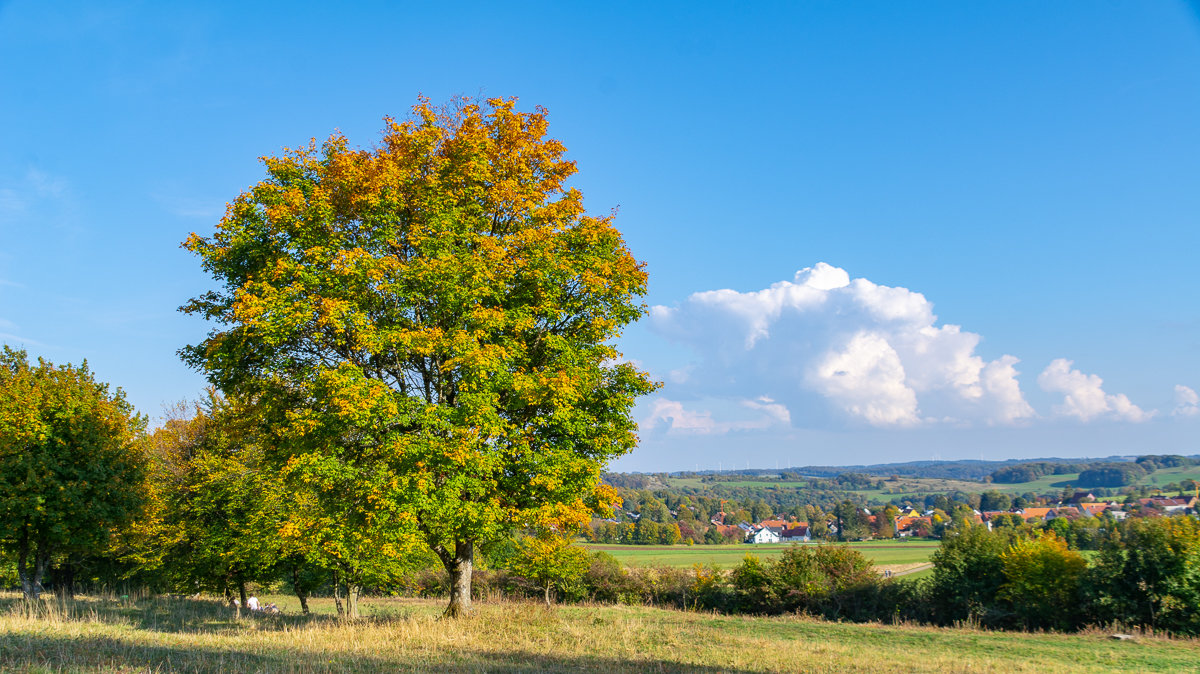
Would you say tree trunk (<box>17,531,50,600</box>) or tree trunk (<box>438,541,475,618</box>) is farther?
tree trunk (<box>17,531,50,600</box>)

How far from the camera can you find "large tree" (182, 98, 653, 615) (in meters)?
13.7

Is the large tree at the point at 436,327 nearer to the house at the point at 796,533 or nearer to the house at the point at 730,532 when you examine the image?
the house at the point at 730,532

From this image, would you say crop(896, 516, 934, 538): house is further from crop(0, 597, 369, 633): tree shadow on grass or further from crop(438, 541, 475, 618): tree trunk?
crop(438, 541, 475, 618): tree trunk

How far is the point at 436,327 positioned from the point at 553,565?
68.4ft

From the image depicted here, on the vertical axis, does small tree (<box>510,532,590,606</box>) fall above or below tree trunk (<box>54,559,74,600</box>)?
above

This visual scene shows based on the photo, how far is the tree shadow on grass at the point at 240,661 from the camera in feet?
29.2

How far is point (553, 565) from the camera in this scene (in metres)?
32.1

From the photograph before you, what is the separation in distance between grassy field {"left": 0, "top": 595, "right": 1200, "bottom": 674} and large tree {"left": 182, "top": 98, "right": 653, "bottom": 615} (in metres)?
2.24

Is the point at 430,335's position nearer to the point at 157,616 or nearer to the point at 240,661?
the point at 240,661

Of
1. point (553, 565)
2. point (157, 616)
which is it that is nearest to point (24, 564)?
point (157, 616)

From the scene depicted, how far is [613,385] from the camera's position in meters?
16.2

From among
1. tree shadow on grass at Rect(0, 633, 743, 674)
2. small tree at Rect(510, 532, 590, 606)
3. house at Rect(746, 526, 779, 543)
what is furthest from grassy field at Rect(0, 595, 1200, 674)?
house at Rect(746, 526, 779, 543)

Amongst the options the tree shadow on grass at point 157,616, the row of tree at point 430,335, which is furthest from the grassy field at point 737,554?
the row of tree at point 430,335

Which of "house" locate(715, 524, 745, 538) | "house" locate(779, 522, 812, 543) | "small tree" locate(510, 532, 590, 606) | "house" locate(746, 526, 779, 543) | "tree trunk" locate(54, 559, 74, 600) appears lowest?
"house" locate(746, 526, 779, 543)
